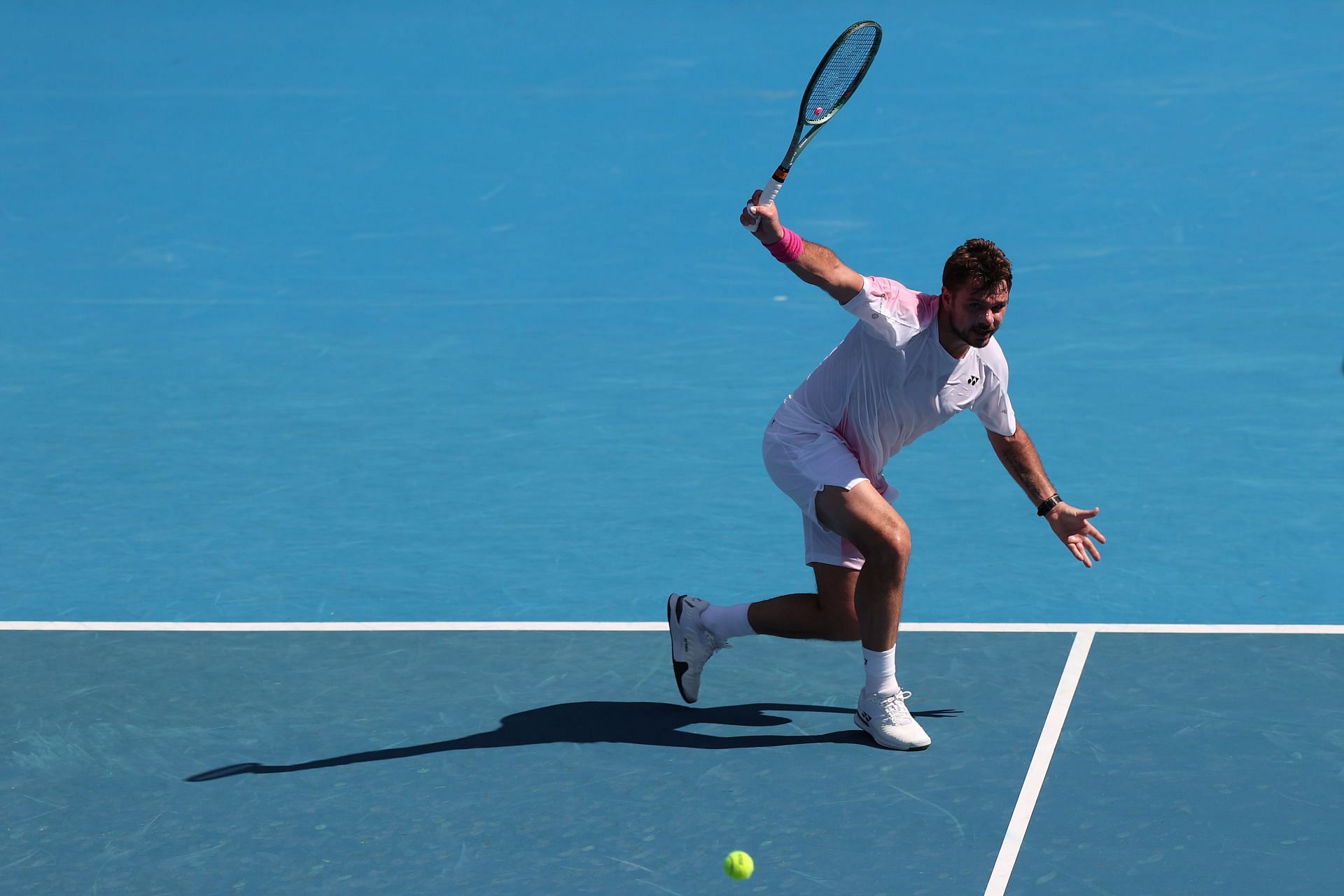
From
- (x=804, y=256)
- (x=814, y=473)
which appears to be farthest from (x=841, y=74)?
(x=814, y=473)

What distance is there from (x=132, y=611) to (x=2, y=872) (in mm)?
2213

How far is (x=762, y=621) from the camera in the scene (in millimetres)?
5773

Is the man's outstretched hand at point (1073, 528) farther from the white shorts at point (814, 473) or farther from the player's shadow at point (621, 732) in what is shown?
the player's shadow at point (621, 732)

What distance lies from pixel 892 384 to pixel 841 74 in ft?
3.93

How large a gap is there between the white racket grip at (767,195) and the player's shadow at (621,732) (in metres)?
1.59

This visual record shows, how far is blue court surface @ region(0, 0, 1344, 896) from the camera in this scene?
4984 millimetres

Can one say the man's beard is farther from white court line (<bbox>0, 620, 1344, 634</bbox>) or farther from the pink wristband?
white court line (<bbox>0, 620, 1344, 634</bbox>)

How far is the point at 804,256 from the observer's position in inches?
203

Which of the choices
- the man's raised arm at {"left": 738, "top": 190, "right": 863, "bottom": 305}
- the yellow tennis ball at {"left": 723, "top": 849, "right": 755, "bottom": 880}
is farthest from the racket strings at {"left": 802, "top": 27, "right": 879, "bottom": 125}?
the yellow tennis ball at {"left": 723, "top": 849, "right": 755, "bottom": 880}

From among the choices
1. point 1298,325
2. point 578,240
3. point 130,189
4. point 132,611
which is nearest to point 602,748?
point 132,611

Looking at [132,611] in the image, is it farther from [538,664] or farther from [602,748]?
[602,748]

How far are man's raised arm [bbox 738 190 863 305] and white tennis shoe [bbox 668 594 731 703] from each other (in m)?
1.19

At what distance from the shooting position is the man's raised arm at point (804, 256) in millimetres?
5020

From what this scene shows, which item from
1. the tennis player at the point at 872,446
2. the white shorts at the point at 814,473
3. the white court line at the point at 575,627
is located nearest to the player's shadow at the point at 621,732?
the tennis player at the point at 872,446
